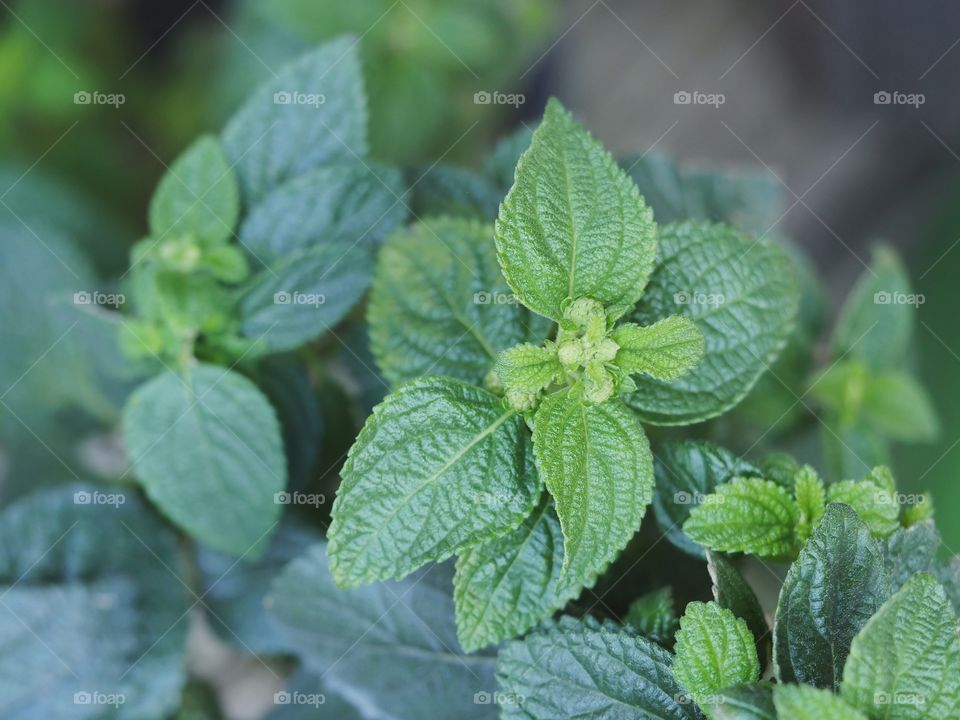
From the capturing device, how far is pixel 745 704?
606 millimetres

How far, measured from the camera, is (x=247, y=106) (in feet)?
3.07

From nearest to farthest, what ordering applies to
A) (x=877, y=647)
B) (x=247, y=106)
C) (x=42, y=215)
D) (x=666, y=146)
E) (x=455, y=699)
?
1. (x=877, y=647)
2. (x=455, y=699)
3. (x=247, y=106)
4. (x=42, y=215)
5. (x=666, y=146)

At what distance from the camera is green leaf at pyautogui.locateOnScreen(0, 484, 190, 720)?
960 mm

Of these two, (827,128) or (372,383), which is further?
(827,128)

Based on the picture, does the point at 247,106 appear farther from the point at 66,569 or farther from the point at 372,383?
the point at 66,569

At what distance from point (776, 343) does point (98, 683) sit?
792 millimetres

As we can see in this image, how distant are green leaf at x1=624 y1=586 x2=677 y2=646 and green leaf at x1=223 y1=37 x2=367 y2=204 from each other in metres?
0.53

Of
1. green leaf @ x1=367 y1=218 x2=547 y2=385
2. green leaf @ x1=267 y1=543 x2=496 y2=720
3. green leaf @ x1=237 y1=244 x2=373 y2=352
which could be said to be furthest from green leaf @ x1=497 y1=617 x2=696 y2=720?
green leaf @ x1=237 y1=244 x2=373 y2=352

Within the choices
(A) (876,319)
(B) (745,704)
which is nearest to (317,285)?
(B) (745,704)

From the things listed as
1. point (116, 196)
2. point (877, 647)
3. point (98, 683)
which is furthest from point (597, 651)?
point (116, 196)

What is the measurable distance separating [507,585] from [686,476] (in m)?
0.19

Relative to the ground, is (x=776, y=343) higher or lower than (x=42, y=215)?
higher

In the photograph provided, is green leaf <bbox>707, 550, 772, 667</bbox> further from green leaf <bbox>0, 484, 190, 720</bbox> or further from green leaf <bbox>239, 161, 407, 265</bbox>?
green leaf <bbox>0, 484, 190, 720</bbox>

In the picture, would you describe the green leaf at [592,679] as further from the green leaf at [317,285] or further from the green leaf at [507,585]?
the green leaf at [317,285]
